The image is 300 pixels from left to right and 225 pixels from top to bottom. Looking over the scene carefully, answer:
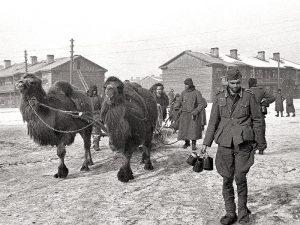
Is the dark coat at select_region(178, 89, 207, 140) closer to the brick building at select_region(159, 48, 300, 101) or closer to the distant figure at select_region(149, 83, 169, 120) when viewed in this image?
the distant figure at select_region(149, 83, 169, 120)

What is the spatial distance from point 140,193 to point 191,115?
15.0ft

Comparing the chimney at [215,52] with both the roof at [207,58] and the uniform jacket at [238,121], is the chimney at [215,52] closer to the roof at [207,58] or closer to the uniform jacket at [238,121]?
the roof at [207,58]

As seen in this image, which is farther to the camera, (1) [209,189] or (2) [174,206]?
(1) [209,189]

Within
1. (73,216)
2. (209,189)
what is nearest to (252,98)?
(209,189)

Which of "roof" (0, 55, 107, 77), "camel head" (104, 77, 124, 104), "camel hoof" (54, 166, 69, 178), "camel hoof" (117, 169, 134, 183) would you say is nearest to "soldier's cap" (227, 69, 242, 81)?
"camel head" (104, 77, 124, 104)

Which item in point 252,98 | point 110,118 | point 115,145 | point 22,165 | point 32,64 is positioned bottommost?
point 22,165

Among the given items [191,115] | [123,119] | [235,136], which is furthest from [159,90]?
[235,136]

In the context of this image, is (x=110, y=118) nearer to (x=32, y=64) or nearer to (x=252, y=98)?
(x=252, y=98)

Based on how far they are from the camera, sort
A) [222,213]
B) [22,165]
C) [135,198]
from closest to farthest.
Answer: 1. [222,213]
2. [135,198]
3. [22,165]

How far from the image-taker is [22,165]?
911cm

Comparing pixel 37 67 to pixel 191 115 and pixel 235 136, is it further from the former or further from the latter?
pixel 235 136

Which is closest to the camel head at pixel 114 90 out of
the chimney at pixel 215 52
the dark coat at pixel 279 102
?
the dark coat at pixel 279 102

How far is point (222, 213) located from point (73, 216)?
6.82 ft

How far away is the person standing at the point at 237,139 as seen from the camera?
4.62m
